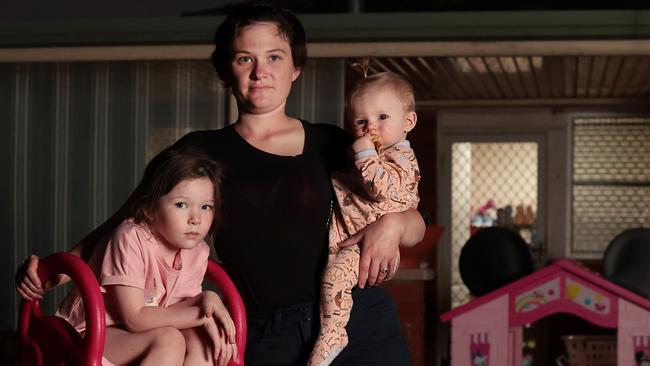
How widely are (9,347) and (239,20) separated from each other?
4.37 meters

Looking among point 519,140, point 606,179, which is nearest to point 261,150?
point 519,140

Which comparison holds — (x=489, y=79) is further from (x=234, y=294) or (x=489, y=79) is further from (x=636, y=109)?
(x=234, y=294)

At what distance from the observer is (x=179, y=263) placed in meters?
2.29

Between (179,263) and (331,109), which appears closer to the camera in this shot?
(179,263)

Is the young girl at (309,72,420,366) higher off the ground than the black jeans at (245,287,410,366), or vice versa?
the young girl at (309,72,420,366)

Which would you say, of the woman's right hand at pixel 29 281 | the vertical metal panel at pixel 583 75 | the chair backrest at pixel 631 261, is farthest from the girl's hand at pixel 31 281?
the chair backrest at pixel 631 261

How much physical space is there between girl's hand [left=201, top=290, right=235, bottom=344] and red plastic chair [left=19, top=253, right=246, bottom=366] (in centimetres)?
3

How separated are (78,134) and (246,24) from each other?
12.7 feet

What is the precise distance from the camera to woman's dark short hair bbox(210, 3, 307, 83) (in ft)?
7.43

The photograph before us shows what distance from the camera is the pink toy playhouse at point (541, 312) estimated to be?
546 cm

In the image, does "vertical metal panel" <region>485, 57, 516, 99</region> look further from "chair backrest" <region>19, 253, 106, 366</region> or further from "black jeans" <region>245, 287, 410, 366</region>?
"chair backrest" <region>19, 253, 106, 366</region>

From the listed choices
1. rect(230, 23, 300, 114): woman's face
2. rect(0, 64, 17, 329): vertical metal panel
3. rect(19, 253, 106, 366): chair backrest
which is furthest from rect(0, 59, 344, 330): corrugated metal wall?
rect(230, 23, 300, 114): woman's face

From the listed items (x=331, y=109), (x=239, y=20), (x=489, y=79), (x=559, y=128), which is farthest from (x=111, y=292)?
(x=559, y=128)

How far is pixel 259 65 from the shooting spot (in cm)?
223
